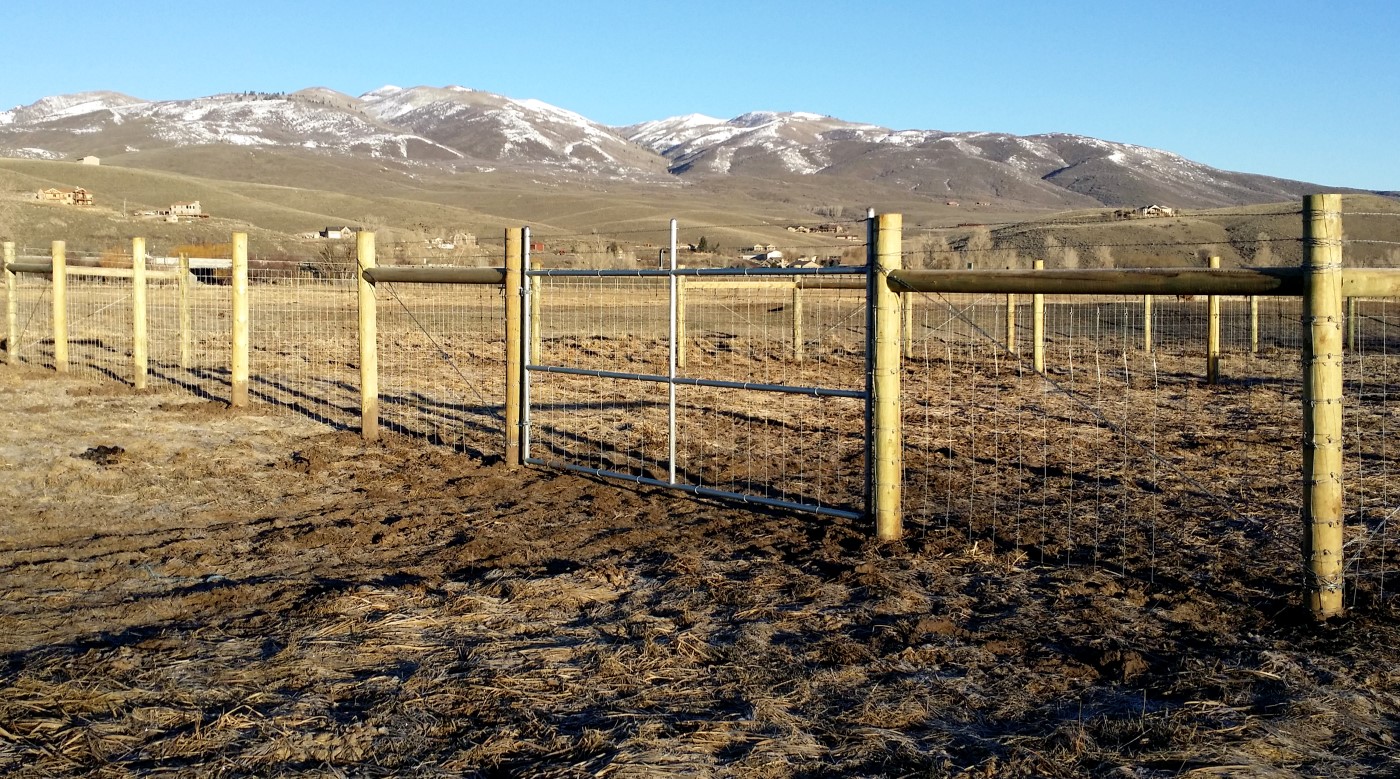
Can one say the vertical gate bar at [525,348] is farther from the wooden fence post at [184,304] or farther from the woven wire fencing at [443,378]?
the wooden fence post at [184,304]

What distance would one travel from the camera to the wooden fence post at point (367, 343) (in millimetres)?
10672

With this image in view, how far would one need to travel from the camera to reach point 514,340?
962cm

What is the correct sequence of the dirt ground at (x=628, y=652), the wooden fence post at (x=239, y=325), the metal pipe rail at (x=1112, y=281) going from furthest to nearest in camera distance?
the wooden fence post at (x=239, y=325), the metal pipe rail at (x=1112, y=281), the dirt ground at (x=628, y=652)

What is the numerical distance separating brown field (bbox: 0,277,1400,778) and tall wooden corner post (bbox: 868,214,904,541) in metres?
0.22

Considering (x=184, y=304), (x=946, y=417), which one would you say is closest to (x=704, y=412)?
(x=946, y=417)

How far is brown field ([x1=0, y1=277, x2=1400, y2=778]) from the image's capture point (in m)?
4.05

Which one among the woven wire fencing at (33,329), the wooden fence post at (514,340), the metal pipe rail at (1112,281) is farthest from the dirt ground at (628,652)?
the woven wire fencing at (33,329)

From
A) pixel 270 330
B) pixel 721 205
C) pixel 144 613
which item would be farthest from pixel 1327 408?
pixel 721 205

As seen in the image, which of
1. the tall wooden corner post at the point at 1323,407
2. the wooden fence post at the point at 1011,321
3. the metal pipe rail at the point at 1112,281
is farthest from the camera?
the wooden fence post at the point at 1011,321

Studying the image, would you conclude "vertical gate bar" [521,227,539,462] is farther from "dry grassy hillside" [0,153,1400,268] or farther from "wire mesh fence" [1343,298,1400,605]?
"wire mesh fence" [1343,298,1400,605]

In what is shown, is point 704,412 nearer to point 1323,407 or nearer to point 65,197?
point 1323,407

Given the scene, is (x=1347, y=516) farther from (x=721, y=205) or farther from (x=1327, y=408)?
(x=721, y=205)

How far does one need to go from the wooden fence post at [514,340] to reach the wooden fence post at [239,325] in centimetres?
427

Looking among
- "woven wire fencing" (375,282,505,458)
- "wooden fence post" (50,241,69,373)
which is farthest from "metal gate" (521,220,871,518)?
"wooden fence post" (50,241,69,373)
